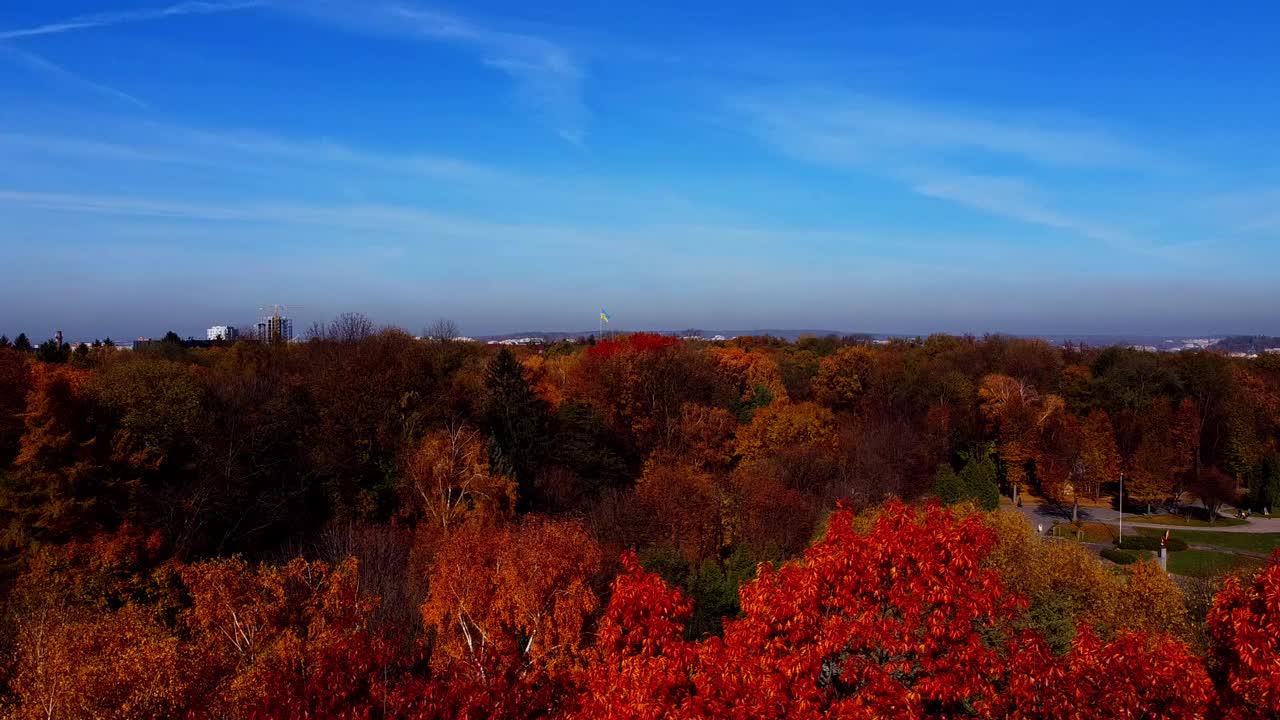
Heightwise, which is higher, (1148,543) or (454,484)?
(454,484)

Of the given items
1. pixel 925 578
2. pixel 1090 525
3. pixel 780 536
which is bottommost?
pixel 1090 525

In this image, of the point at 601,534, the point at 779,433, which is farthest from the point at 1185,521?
the point at 601,534

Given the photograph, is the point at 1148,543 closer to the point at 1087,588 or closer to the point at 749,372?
the point at 1087,588

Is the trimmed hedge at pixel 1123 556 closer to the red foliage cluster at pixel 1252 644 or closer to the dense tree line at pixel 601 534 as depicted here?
the dense tree line at pixel 601 534

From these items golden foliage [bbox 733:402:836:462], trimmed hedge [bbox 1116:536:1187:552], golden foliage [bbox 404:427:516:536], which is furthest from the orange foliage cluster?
trimmed hedge [bbox 1116:536:1187:552]

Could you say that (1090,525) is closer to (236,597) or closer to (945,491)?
(945,491)

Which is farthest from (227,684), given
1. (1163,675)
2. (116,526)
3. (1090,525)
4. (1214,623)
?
(1090,525)
